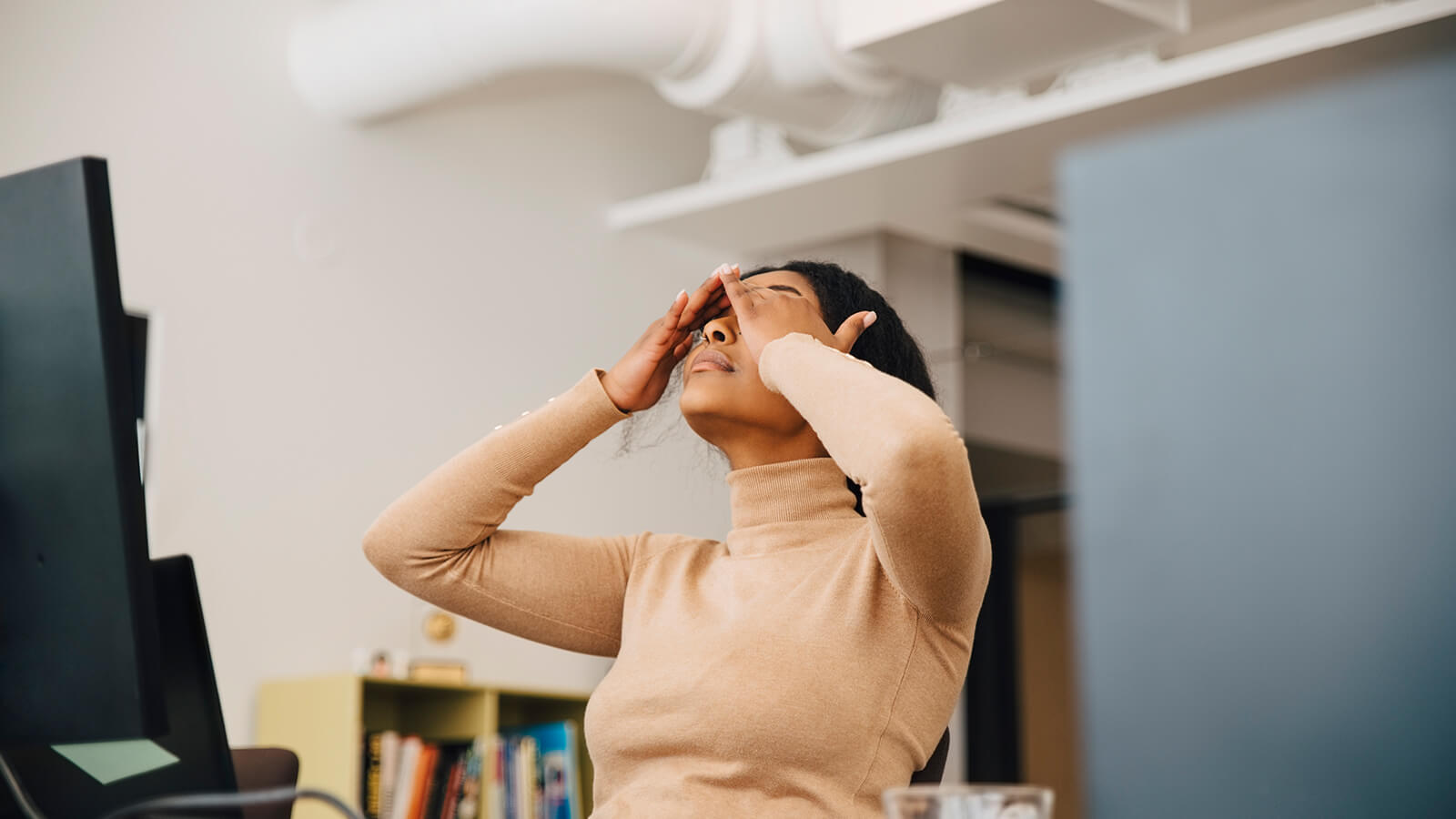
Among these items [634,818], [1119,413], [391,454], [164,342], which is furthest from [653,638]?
[391,454]

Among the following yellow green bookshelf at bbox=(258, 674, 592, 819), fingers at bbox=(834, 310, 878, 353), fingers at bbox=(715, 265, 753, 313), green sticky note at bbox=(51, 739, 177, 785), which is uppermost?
fingers at bbox=(715, 265, 753, 313)

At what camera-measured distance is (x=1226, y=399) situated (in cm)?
56

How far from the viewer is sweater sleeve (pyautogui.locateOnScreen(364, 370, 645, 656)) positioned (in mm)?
1646

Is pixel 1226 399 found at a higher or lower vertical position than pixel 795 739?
higher

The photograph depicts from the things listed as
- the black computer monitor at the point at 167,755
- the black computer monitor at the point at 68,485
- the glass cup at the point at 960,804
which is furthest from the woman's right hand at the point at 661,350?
the glass cup at the point at 960,804

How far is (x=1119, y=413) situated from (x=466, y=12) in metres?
3.28

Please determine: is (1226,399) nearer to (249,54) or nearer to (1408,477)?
(1408,477)

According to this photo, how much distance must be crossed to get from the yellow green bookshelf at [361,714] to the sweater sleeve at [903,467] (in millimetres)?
2194

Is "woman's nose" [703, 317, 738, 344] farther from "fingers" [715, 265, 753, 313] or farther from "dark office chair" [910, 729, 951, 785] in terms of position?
"dark office chair" [910, 729, 951, 785]

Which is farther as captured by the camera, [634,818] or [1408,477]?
[634,818]

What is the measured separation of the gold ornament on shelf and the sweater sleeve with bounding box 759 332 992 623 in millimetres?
2634

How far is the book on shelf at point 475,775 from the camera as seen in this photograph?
11.2 ft

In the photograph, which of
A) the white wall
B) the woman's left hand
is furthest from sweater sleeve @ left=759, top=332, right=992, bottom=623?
the white wall

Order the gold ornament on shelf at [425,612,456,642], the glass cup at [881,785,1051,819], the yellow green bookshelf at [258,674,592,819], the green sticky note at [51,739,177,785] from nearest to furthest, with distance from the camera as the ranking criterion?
the glass cup at [881,785,1051,819] → the green sticky note at [51,739,177,785] → the yellow green bookshelf at [258,674,592,819] → the gold ornament on shelf at [425,612,456,642]
